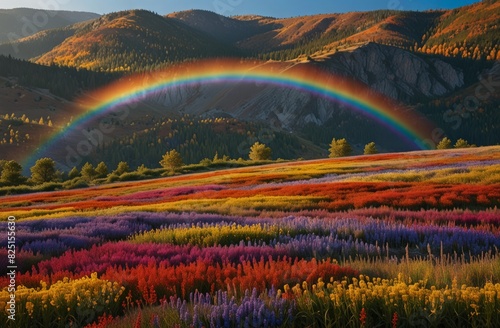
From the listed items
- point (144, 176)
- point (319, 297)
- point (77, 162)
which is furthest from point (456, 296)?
point (77, 162)

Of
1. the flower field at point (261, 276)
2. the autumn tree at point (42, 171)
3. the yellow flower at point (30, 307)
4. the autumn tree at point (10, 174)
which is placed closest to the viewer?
the flower field at point (261, 276)

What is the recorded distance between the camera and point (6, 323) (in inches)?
155

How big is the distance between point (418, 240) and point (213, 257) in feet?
16.2

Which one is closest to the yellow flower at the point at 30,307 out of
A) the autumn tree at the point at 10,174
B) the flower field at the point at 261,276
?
the flower field at the point at 261,276

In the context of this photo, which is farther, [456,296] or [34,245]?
[34,245]

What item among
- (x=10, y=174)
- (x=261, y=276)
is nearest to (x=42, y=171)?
(x=10, y=174)

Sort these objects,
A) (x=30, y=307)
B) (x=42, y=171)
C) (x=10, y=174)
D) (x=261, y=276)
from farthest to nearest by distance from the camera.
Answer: (x=42, y=171) < (x=10, y=174) < (x=261, y=276) < (x=30, y=307)

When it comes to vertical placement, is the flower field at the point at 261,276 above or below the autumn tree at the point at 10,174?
below

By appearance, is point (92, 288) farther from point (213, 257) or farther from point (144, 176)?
point (144, 176)

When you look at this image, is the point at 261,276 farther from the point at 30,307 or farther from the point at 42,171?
the point at 42,171

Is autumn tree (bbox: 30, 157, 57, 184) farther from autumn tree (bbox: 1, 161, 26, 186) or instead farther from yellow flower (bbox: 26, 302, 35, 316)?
yellow flower (bbox: 26, 302, 35, 316)

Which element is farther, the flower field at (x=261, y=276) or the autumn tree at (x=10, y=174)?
the autumn tree at (x=10, y=174)

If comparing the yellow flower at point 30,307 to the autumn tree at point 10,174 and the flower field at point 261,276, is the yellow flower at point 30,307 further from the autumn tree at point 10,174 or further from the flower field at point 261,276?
the autumn tree at point 10,174

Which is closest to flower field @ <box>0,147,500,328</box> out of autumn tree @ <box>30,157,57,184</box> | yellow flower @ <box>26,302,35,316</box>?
yellow flower @ <box>26,302,35,316</box>
